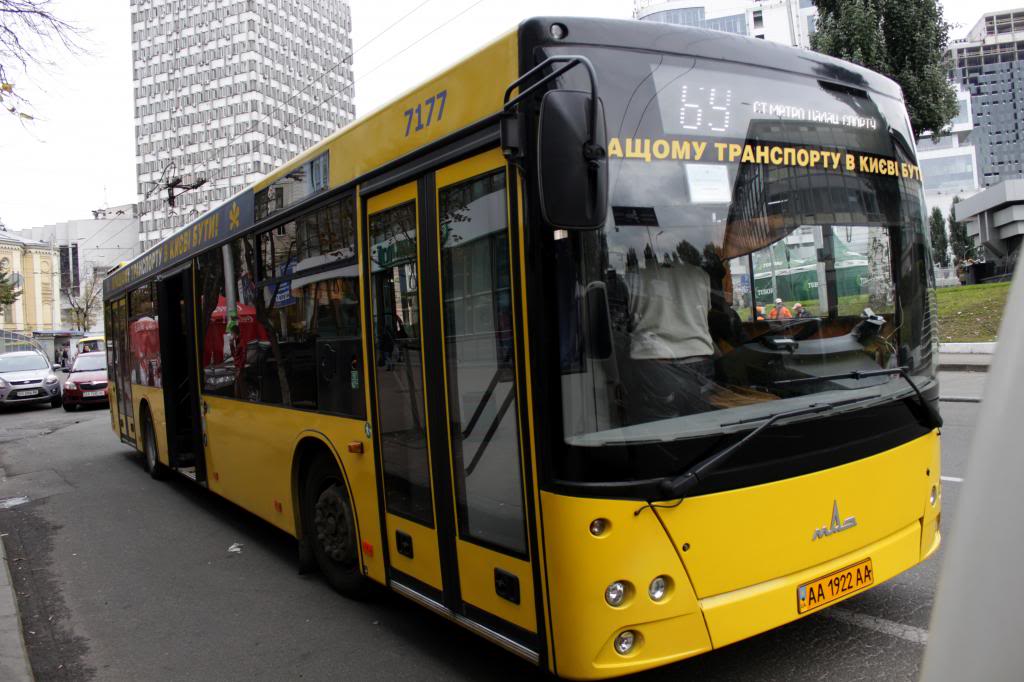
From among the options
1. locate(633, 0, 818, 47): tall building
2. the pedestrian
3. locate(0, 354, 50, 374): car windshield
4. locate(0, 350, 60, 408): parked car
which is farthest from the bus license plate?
locate(633, 0, 818, 47): tall building

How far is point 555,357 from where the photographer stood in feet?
10.1

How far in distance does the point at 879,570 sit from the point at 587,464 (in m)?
1.56

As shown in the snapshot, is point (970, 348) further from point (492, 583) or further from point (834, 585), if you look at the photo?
point (492, 583)

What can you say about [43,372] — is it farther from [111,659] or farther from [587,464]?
[587,464]

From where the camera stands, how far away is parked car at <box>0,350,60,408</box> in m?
22.5

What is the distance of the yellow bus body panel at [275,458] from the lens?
4.63m

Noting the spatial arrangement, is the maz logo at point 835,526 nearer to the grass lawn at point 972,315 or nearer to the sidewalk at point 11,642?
the sidewalk at point 11,642

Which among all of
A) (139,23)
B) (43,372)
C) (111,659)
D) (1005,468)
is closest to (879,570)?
(1005,468)

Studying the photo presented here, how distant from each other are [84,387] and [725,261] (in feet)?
75.8

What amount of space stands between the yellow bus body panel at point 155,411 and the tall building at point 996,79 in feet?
593

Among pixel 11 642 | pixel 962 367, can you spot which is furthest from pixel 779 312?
pixel 962 367

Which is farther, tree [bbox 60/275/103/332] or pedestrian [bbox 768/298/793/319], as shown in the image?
tree [bbox 60/275/103/332]

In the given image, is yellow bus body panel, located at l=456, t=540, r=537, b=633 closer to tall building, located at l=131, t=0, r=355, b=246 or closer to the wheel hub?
the wheel hub

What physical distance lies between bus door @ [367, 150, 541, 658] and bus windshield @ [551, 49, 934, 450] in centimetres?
48
